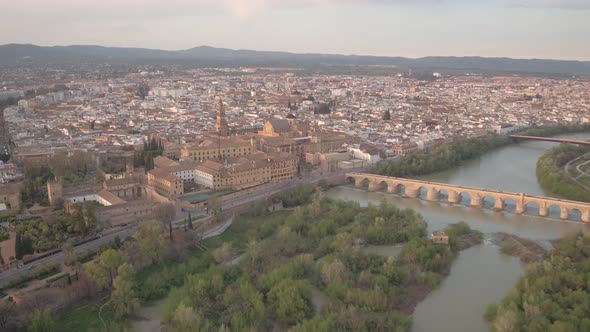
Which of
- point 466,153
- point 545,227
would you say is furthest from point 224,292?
point 466,153

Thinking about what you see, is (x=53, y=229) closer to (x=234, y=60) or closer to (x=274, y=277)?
(x=274, y=277)

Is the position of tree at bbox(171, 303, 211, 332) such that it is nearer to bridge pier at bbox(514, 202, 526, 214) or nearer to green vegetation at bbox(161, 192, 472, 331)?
green vegetation at bbox(161, 192, 472, 331)

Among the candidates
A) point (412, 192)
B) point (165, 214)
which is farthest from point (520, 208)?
point (165, 214)

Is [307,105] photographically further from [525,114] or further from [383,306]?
[383,306]

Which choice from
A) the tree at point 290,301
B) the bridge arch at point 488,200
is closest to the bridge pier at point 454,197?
the bridge arch at point 488,200

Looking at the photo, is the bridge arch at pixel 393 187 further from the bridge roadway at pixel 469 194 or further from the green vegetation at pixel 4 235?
the green vegetation at pixel 4 235

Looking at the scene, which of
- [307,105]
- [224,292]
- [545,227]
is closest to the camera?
[224,292]
